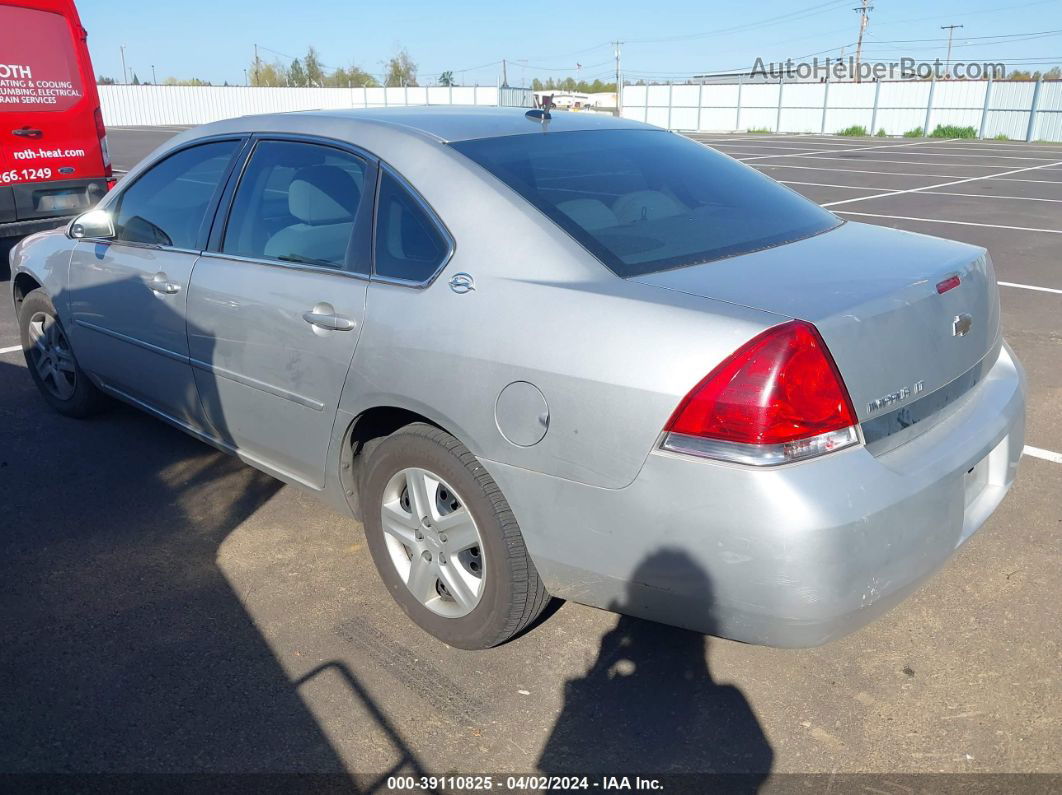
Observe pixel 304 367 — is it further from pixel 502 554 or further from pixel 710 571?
pixel 710 571

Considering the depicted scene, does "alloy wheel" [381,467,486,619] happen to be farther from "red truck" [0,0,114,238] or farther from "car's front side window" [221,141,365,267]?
"red truck" [0,0,114,238]

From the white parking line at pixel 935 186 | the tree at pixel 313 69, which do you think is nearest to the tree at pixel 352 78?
the tree at pixel 313 69

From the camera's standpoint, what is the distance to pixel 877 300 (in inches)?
92.5

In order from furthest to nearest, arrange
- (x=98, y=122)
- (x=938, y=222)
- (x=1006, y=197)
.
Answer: (x=1006, y=197) → (x=938, y=222) → (x=98, y=122)

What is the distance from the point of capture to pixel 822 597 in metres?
2.16

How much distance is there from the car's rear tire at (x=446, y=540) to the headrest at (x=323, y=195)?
2.70ft

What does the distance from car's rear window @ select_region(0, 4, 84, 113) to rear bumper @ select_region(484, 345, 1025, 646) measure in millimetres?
7744

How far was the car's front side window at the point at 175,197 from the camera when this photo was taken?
376 centimetres

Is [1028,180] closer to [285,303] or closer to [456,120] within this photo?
[456,120]

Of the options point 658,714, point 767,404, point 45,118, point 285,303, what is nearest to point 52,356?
point 285,303

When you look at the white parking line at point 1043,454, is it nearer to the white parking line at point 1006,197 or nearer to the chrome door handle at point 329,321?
the chrome door handle at point 329,321

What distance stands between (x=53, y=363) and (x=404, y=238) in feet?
10.1

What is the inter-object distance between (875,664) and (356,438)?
6.05 ft

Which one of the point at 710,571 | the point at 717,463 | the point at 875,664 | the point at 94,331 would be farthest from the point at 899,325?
the point at 94,331
